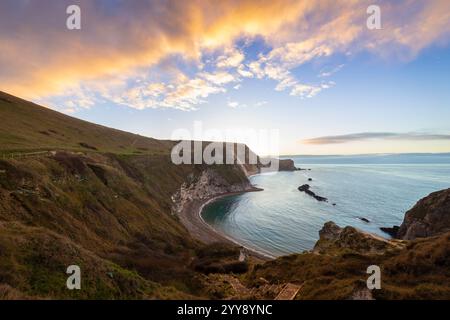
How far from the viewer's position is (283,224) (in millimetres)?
66750

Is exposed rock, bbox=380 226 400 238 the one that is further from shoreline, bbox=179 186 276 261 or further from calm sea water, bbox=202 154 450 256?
shoreline, bbox=179 186 276 261

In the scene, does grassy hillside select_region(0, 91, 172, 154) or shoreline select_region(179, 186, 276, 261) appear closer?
grassy hillside select_region(0, 91, 172, 154)

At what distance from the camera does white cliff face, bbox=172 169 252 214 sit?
87250 millimetres

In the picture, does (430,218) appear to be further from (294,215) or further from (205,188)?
(205,188)

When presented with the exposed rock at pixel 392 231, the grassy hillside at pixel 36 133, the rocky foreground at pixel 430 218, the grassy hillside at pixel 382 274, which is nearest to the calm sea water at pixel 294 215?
the exposed rock at pixel 392 231

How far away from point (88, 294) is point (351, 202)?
101 metres

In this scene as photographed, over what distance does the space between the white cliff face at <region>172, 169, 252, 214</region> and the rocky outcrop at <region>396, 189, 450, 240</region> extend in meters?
63.2

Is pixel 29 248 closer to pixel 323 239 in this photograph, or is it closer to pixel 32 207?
pixel 32 207

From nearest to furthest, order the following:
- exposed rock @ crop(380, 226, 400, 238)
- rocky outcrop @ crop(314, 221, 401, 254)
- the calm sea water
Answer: rocky outcrop @ crop(314, 221, 401, 254) < the calm sea water < exposed rock @ crop(380, 226, 400, 238)

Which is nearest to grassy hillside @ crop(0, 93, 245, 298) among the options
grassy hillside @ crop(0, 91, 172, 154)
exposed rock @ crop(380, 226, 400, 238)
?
grassy hillside @ crop(0, 91, 172, 154)

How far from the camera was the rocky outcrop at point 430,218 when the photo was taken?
4581 cm

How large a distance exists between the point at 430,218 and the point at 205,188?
80.7m

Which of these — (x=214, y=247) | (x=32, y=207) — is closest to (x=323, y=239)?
(x=214, y=247)

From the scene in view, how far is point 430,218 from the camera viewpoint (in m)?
47.8
